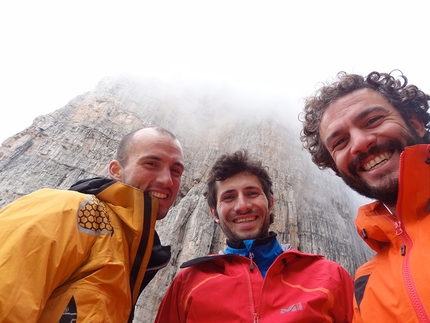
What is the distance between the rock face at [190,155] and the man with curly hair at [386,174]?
1223 cm

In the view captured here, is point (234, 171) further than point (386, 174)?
Yes

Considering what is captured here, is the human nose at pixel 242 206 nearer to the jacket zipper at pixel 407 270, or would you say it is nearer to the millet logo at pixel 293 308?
the millet logo at pixel 293 308

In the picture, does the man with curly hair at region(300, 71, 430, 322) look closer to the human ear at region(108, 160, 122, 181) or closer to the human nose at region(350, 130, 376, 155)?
the human nose at region(350, 130, 376, 155)

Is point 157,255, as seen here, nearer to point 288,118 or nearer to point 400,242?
point 400,242

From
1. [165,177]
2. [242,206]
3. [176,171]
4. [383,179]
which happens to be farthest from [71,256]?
[383,179]

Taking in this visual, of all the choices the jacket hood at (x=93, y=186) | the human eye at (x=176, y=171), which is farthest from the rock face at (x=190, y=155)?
the jacket hood at (x=93, y=186)

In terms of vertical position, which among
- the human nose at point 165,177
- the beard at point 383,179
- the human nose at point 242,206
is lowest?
the human nose at point 242,206

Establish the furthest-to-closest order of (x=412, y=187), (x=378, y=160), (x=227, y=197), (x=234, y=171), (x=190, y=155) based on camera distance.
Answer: (x=190, y=155)
(x=234, y=171)
(x=227, y=197)
(x=378, y=160)
(x=412, y=187)

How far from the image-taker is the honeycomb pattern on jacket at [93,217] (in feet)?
6.16

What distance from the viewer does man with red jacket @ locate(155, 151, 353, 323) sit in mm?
2412

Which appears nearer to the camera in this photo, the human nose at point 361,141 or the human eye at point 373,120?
the human nose at point 361,141

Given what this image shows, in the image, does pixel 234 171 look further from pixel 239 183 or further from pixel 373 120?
pixel 373 120

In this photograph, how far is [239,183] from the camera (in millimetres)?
3986

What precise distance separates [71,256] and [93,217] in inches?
12.5
